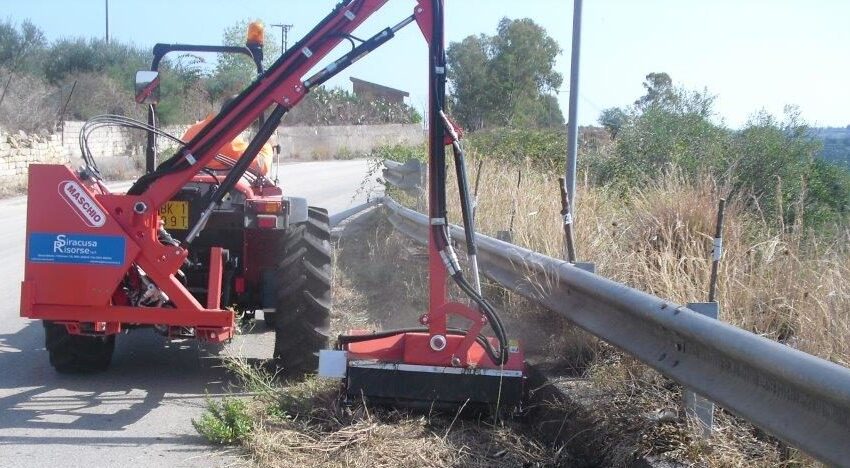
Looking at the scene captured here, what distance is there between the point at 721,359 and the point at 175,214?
4.28 metres

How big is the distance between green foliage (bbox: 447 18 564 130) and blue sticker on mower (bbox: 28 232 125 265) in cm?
1212

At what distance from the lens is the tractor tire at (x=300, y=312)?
6.74 metres

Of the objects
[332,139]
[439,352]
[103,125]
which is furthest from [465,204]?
[332,139]

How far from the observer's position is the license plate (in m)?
6.92

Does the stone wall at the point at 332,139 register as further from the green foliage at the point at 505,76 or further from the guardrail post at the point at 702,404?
the guardrail post at the point at 702,404

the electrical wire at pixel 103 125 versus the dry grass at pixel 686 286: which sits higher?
the electrical wire at pixel 103 125

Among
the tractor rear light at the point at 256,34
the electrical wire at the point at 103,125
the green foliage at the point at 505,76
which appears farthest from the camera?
the green foliage at the point at 505,76

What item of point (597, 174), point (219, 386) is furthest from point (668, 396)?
point (597, 174)

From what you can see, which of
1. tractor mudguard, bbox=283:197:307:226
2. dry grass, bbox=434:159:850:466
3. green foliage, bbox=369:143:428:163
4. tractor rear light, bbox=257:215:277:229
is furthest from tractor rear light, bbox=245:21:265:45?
green foliage, bbox=369:143:428:163

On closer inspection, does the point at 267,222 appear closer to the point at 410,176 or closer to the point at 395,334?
the point at 395,334

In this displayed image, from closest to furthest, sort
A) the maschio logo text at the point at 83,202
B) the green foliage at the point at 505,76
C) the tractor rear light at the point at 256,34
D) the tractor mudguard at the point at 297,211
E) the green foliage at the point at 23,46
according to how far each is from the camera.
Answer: the maschio logo text at the point at 83,202 < the tractor mudguard at the point at 297,211 < the tractor rear light at the point at 256,34 < the green foliage at the point at 505,76 < the green foliage at the point at 23,46

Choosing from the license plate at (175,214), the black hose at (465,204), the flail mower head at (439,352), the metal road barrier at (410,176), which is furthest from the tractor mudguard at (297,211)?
the metal road barrier at (410,176)

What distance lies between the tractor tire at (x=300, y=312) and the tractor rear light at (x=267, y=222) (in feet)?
1.00

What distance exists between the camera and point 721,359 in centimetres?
392
